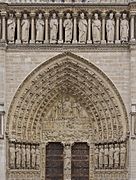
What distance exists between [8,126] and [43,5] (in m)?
2.47

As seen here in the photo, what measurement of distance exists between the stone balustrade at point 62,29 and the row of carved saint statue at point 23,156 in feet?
6.75

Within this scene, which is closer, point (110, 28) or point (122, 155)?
point (122, 155)

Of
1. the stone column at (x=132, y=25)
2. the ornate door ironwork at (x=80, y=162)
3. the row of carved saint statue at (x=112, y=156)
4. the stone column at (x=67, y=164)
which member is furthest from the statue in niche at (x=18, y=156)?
the stone column at (x=132, y=25)

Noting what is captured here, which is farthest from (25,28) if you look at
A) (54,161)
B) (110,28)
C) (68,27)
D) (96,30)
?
(54,161)

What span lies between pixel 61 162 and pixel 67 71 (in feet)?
6.00

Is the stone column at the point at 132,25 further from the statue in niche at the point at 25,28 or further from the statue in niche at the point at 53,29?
the statue in niche at the point at 25,28

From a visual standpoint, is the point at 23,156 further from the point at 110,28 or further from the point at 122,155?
the point at 110,28

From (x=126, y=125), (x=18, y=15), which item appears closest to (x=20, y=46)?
(x=18, y=15)

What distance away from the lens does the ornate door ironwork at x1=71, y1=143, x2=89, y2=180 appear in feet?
53.5

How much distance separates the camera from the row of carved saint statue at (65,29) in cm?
1602

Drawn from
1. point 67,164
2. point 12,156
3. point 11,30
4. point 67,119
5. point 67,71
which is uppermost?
point 11,30

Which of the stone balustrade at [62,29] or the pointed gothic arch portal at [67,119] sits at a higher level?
the stone balustrade at [62,29]

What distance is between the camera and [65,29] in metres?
16.0

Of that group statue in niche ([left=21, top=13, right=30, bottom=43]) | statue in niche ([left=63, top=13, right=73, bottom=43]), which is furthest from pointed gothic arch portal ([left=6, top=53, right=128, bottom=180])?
statue in niche ([left=21, top=13, right=30, bottom=43])
